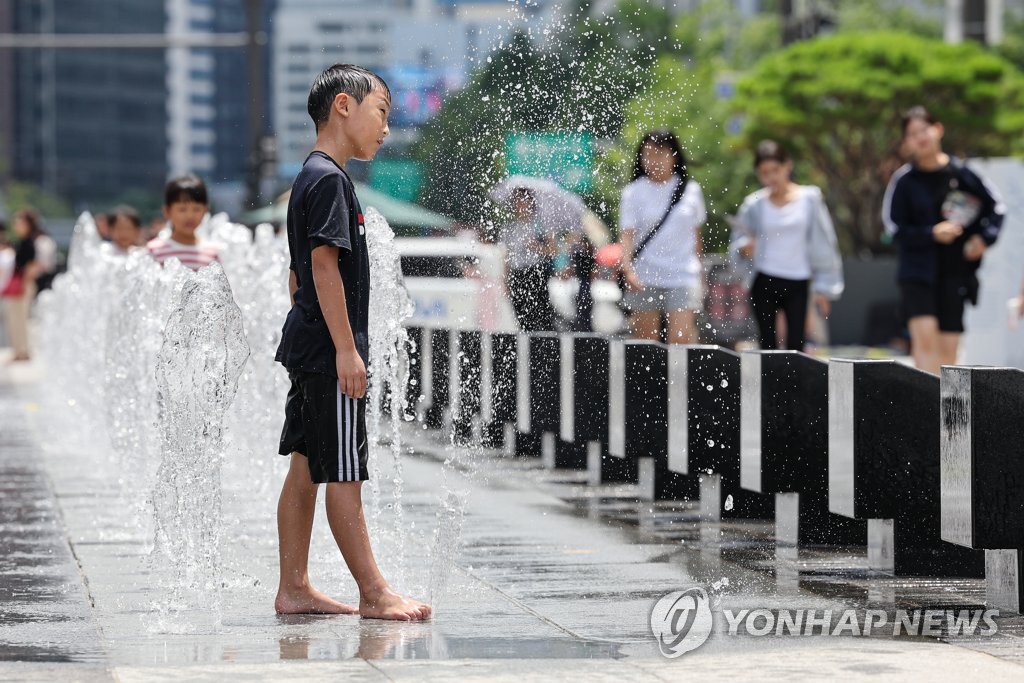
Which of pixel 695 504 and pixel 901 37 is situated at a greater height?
pixel 901 37

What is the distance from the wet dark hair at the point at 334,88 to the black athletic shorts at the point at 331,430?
2.69 feet

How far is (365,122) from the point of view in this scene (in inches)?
243

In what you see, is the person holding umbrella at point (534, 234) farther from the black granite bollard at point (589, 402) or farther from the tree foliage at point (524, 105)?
the tree foliage at point (524, 105)

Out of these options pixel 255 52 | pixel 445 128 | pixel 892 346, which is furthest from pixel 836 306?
pixel 445 128

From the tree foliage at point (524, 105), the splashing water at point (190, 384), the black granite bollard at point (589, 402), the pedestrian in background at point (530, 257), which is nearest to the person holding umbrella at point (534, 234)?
the pedestrian in background at point (530, 257)

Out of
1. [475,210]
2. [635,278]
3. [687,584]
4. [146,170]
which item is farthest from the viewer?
[146,170]

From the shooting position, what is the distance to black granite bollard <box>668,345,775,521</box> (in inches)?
320

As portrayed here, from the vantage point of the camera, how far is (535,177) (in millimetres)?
12281

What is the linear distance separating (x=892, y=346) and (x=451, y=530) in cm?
1801

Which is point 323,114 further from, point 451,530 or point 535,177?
point 535,177

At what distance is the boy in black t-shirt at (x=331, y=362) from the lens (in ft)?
19.3

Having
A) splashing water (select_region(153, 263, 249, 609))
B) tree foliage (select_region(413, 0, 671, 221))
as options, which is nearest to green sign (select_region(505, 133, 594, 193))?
tree foliage (select_region(413, 0, 671, 221))

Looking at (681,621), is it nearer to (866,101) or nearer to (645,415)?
(645,415)

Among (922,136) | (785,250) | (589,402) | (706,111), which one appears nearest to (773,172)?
(785,250)
